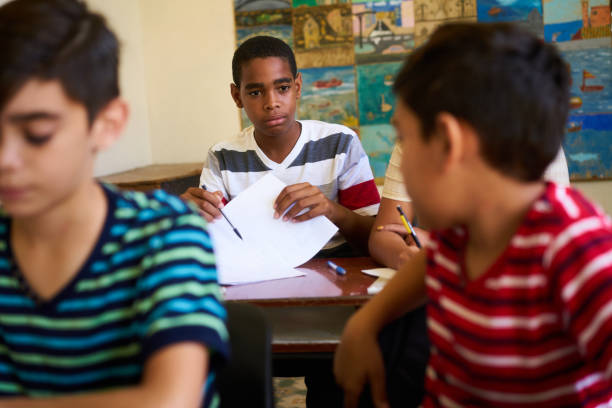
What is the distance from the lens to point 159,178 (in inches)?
110

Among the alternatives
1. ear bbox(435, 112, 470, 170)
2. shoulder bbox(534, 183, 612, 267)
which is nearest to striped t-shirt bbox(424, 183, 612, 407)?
shoulder bbox(534, 183, 612, 267)

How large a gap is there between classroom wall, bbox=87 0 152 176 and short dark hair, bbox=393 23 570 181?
274 centimetres

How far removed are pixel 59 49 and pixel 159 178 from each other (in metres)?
2.16

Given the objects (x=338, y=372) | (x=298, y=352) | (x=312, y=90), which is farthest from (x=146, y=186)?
(x=338, y=372)

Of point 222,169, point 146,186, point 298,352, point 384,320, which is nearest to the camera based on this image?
point 384,320

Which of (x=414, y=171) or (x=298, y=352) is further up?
(x=414, y=171)

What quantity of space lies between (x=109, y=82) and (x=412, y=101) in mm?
381

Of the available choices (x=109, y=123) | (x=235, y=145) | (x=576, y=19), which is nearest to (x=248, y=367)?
(x=109, y=123)

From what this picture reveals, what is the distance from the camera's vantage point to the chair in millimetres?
818

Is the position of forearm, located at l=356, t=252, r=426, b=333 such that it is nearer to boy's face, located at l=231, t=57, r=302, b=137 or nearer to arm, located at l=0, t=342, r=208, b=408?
arm, located at l=0, t=342, r=208, b=408

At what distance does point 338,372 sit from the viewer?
89 cm

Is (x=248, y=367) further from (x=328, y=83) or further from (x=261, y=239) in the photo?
(x=328, y=83)

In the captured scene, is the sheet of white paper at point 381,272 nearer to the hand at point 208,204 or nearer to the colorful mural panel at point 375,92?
the hand at point 208,204

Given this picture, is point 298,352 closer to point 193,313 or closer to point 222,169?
point 193,313
